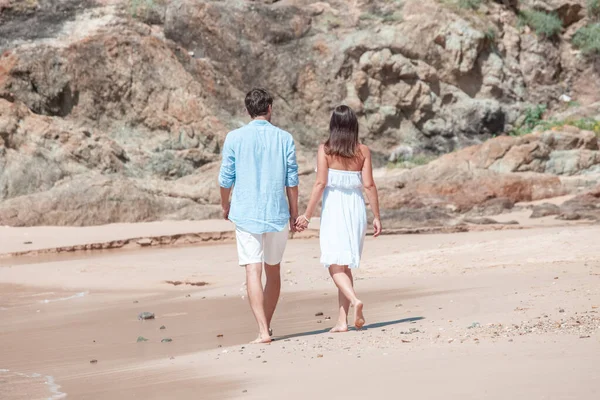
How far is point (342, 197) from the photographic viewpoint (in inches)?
251

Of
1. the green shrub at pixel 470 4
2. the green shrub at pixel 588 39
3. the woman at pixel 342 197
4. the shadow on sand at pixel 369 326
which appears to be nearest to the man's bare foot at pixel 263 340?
the shadow on sand at pixel 369 326

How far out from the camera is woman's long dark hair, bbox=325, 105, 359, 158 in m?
6.33

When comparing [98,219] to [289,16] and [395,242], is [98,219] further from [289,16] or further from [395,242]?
[289,16]

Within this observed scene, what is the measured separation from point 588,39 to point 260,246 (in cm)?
2245

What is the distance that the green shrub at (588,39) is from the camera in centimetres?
2641

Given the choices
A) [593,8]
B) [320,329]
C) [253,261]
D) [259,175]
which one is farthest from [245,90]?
[253,261]

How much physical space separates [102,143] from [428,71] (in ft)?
29.3

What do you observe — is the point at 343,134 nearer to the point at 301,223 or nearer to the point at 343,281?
the point at 301,223

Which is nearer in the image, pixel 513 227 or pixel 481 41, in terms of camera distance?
pixel 513 227

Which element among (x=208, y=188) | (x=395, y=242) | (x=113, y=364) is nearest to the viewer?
(x=113, y=364)

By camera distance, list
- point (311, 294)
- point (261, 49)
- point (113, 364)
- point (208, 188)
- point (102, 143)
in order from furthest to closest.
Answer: point (261, 49) → point (102, 143) → point (208, 188) → point (311, 294) → point (113, 364)

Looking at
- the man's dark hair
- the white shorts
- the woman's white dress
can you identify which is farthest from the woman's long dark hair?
the white shorts

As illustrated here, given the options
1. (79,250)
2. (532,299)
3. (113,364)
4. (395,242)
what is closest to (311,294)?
(532,299)

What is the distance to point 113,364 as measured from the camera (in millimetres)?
5668
